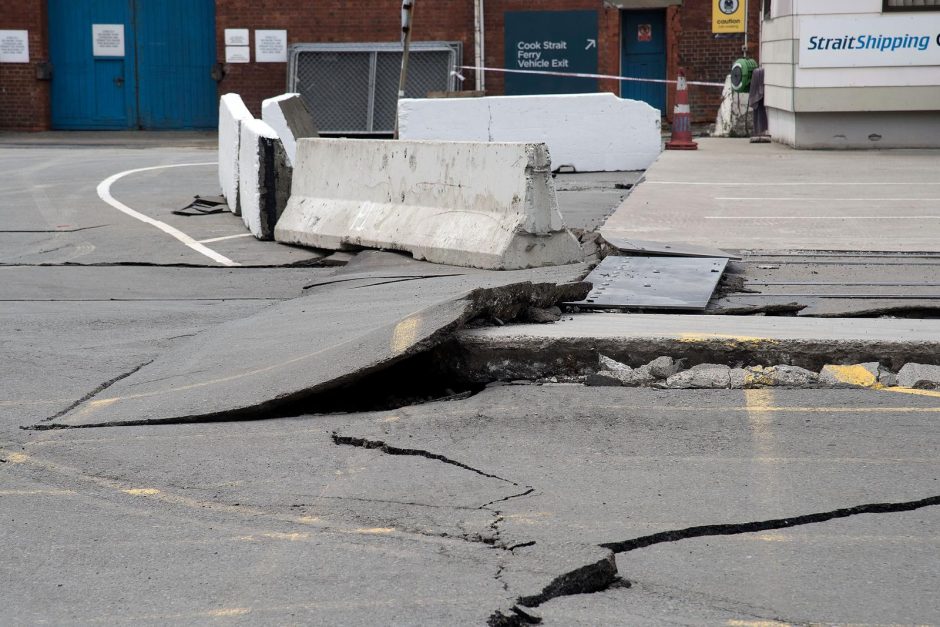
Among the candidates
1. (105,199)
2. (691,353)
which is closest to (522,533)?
(691,353)

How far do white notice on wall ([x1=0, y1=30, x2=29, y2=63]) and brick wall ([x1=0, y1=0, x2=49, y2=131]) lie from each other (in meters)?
0.09

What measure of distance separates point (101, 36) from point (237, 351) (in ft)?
82.5

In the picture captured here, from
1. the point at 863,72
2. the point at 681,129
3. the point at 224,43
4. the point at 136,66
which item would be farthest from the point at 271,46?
the point at 863,72

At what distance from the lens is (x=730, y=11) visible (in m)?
26.6

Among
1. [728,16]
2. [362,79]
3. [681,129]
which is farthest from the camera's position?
[362,79]

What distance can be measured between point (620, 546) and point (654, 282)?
13.2 ft

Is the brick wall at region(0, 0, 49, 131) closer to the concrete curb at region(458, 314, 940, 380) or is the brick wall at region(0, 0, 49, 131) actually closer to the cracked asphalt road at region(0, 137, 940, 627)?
the cracked asphalt road at region(0, 137, 940, 627)

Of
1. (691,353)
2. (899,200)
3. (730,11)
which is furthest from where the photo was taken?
(730,11)

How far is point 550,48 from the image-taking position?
2833cm

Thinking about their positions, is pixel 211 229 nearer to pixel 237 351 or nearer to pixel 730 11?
pixel 237 351

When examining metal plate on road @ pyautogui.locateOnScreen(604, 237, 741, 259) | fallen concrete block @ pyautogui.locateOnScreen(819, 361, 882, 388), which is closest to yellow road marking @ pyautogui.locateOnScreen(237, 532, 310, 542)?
fallen concrete block @ pyautogui.locateOnScreen(819, 361, 882, 388)

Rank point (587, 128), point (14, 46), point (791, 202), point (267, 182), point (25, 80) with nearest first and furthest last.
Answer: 1. point (267, 182)
2. point (791, 202)
3. point (587, 128)
4. point (14, 46)
5. point (25, 80)

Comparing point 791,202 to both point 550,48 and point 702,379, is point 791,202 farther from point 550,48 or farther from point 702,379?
point 550,48

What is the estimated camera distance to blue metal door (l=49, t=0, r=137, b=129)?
96.9 ft
